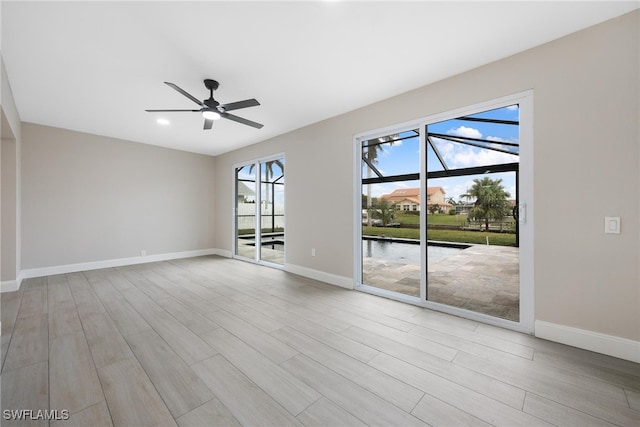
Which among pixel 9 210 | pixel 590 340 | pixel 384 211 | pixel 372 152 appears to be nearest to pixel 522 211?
pixel 590 340

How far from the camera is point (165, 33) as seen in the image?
2123mm

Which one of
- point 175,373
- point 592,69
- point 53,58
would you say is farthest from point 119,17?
point 592,69

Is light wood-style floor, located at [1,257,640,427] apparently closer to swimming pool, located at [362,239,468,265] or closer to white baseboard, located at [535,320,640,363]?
white baseboard, located at [535,320,640,363]

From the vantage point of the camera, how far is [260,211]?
5.60 m

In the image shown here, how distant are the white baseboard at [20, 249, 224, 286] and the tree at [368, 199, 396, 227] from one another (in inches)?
175

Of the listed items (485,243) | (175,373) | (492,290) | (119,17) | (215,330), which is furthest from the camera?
(492,290)

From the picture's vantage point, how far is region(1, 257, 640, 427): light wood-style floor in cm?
143

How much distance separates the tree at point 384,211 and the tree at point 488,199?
0.96 meters

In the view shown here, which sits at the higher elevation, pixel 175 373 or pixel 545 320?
pixel 545 320

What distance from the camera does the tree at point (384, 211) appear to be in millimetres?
3641

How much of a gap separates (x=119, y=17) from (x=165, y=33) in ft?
1.01

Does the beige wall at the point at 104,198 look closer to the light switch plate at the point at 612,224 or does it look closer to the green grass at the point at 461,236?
the green grass at the point at 461,236

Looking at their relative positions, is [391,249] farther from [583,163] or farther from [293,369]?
[293,369]

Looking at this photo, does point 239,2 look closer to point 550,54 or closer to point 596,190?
point 550,54
